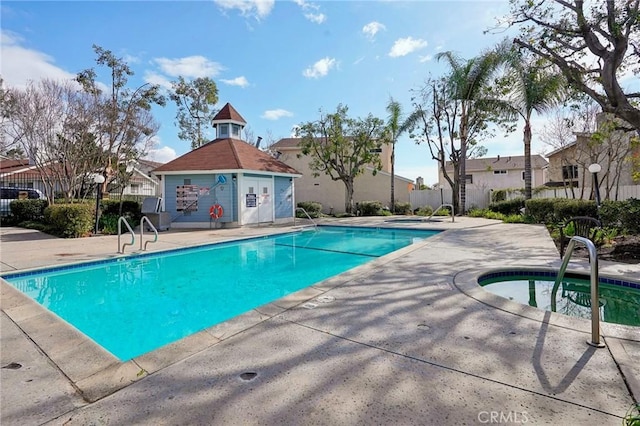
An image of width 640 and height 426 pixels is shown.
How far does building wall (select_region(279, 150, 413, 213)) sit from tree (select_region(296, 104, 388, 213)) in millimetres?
2861

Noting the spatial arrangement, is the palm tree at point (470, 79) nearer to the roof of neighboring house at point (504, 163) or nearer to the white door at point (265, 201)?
the white door at point (265, 201)

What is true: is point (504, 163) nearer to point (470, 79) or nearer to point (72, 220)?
point (470, 79)

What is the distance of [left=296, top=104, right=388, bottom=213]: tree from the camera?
66.0ft

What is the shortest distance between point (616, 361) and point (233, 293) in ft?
17.1

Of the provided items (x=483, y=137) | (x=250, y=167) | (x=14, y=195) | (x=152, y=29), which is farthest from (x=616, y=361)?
(x=14, y=195)

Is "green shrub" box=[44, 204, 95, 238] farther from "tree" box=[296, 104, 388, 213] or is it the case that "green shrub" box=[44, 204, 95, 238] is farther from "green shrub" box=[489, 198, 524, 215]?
"green shrub" box=[489, 198, 524, 215]

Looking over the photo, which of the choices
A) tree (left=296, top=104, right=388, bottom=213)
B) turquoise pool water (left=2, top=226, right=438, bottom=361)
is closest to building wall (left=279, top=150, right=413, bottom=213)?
tree (left=296, top=104, right=388, bottom=213)

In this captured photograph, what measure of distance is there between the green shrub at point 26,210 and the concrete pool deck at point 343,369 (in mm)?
14970

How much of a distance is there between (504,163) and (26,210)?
128 ft

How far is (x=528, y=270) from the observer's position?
5711 millimetres

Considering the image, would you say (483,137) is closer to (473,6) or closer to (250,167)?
(473,6)

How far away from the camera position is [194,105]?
83.4ft

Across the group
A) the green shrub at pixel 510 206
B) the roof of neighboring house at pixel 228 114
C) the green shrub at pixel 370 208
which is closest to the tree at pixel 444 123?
the green shrub at pixel 510 206

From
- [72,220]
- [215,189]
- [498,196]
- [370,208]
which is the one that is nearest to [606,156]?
[498,196]
